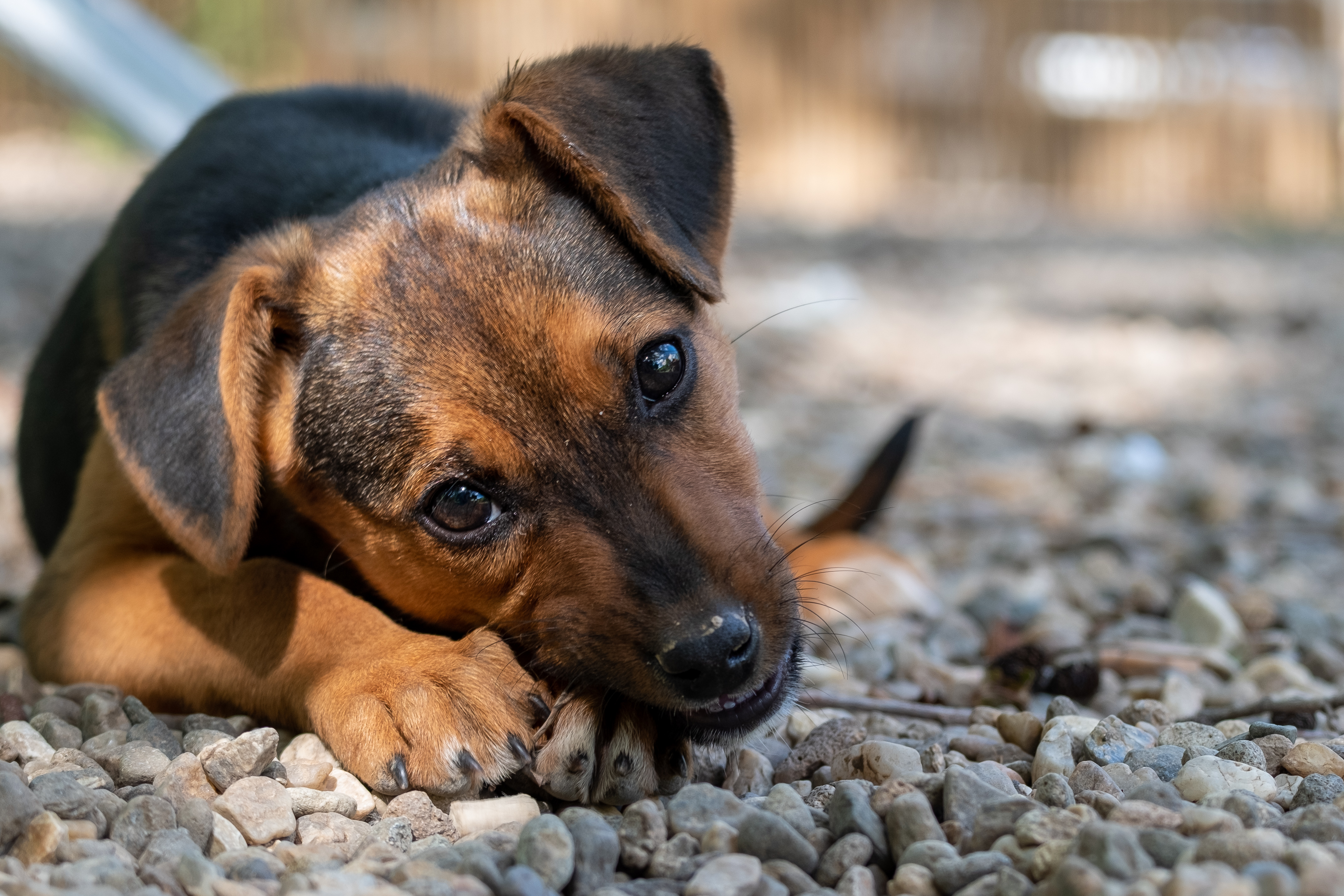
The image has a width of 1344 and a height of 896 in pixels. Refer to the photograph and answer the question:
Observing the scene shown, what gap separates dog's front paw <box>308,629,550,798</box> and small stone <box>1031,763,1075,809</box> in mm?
1102

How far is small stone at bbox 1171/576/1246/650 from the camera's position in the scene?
4.32 meters

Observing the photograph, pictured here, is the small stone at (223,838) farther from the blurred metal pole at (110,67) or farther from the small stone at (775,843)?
the blurred metal pole at (110,67)

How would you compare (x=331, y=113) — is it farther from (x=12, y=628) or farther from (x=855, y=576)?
(x=855, y=576)

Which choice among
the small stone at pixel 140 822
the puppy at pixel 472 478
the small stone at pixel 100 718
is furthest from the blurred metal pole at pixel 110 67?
the small stone at pixel 140 822

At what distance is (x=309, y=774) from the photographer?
10.1 feet

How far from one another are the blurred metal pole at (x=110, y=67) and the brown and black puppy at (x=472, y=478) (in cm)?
542

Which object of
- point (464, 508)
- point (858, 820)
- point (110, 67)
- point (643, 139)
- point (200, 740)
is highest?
point (110, 67)

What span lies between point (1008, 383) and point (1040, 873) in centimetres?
666

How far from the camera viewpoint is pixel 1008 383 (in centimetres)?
880

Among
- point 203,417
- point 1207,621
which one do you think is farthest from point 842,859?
point 1207,621

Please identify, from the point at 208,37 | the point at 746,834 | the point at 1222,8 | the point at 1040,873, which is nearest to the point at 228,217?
the point at 746,834

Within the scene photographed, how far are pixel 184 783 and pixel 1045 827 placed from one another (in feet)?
6.08

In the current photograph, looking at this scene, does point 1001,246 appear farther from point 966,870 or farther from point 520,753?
point 966,870

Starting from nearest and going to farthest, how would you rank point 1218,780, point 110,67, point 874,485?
point 1218,780, point 874,485, point 110,67
